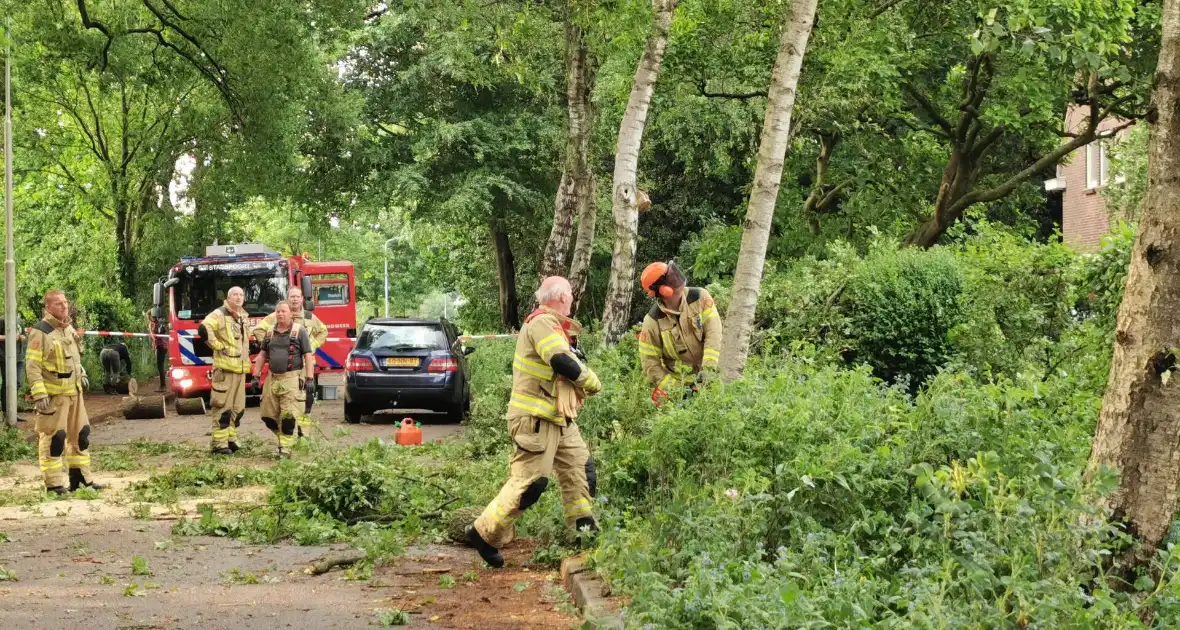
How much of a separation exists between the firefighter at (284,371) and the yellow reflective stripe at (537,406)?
8468 mm

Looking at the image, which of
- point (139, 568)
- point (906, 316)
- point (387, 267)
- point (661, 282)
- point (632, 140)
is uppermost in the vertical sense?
point (632, 140)

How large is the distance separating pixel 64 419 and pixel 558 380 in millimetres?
6666

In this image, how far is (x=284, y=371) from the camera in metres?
16.8

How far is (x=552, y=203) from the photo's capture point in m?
37.9

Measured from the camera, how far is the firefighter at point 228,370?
56.5 feet

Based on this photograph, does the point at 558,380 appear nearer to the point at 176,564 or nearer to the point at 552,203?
the point at 176,564

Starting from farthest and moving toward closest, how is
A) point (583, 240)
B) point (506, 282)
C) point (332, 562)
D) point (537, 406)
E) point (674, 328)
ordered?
Answer: 1. point (506, 282)
2. point (583, 240)
3. point (674, 328)
4. point (332, 562)
5. point (537, 406)

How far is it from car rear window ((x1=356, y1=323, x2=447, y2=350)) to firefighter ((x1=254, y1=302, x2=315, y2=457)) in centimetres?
536

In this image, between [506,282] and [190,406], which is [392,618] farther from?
[506,282]

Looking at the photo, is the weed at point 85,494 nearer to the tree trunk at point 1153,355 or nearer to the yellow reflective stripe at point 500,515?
the yellow reflective stripe at point 500,515

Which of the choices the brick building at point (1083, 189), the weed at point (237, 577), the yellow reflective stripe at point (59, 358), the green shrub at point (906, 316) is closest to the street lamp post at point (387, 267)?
the brick building at point (1083, 189)

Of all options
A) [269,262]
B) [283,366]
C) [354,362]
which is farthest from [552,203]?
[283,366]

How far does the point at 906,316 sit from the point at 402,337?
349 inches

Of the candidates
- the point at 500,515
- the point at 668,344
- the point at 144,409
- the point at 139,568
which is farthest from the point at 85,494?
the point at 144,409
